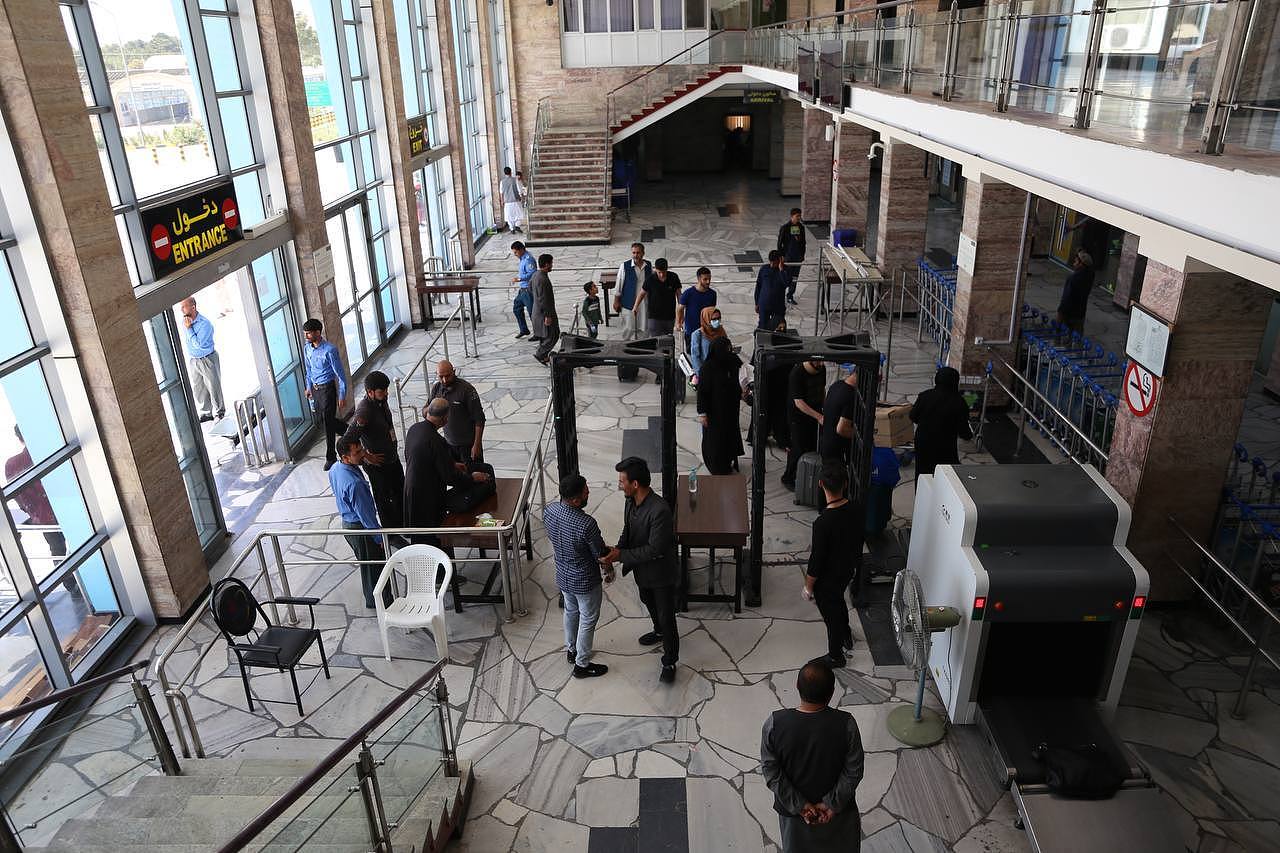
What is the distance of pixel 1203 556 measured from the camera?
271 inches

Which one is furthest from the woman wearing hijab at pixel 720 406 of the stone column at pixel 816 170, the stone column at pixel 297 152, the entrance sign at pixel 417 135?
the stone column at pixel 816 170

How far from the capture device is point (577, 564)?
612 cm

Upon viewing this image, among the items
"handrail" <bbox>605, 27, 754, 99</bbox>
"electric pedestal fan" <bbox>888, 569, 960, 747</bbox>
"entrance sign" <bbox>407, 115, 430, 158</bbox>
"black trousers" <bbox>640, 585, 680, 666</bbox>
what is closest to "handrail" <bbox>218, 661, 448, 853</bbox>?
"black trousers" <bbox>640, 585, 680, 666</bbox>

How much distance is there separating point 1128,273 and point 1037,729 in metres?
10.8

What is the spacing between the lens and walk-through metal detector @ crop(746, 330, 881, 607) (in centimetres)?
674

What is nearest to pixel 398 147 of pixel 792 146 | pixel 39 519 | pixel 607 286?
pixel 607 286

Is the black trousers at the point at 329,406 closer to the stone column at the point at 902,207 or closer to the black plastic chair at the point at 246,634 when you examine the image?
the black plastic chair at the point at 246,634

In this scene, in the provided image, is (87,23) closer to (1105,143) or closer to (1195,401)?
(1105,143)

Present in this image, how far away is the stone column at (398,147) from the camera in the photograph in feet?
44.5

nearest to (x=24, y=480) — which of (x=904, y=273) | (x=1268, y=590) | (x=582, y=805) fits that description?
(x=582, y=805)

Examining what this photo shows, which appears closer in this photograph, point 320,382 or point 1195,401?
point 1195,401

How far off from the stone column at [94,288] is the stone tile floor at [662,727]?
89 centimetres

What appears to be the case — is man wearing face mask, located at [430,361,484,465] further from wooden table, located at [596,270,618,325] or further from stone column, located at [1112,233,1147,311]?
stone column, located at [1112,233,1147,311]

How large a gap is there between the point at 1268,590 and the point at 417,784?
690cm
